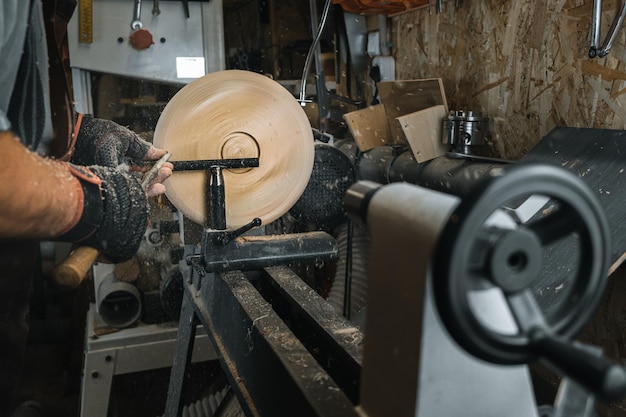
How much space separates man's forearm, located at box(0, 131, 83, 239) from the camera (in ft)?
2.68

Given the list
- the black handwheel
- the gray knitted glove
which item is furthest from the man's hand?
the black handwheel

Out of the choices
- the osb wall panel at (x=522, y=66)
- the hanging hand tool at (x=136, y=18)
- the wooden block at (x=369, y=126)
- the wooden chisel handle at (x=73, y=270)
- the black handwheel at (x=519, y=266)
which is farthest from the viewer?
the wooden block at (x=369, y=126)

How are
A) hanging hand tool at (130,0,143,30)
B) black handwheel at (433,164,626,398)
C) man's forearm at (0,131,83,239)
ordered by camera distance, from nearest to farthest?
1. black handwheel at (433,164,626,398)
2. man's forearm at (0,131,83,239)
3. hanging hand tool at (130,0,143,30)

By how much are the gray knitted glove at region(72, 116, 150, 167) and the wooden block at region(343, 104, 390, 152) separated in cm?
117

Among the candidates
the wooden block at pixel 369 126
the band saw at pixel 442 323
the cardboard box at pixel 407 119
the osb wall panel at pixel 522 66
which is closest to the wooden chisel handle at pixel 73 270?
the band saw at pixel 442 323

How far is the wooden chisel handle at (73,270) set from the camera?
3.18 feet

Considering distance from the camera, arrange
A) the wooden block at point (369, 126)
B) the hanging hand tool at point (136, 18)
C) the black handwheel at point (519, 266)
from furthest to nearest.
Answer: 1. the wooden block at point (369, 126)
2. the hanging hand tool at point (136, 18)
3. the black handwheel at point (519, 266)

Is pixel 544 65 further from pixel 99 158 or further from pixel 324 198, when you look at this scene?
pixel 99 158

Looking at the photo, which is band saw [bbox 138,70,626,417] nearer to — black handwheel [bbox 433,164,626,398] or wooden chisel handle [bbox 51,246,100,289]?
black handwheel [bbox 433,164,626,398]

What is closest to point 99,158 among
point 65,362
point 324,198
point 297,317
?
point 297,317

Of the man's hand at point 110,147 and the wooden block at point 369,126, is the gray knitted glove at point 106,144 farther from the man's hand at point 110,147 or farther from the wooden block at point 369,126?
the wooden block at point 369,126

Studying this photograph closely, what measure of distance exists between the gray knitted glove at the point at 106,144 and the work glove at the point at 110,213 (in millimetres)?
430

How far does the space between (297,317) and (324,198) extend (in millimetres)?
1028

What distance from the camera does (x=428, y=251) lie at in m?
0.59
